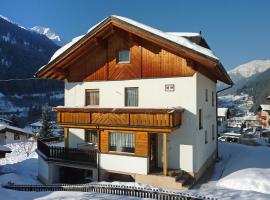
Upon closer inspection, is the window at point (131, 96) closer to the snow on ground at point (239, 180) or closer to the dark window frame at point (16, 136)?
the snow on ground at point (239, 180)

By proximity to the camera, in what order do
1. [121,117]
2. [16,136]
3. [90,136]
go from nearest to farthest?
[121,117], [90,136], [16,136]

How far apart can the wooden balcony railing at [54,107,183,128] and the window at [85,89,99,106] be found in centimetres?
194

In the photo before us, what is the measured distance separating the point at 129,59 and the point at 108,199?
9.31 meters

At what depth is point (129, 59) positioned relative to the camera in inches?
801

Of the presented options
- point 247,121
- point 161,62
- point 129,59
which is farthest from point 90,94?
point 247,121

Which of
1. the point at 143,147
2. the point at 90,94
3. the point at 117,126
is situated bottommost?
the point at 143,147

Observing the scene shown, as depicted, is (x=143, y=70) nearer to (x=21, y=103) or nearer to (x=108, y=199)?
(x=108, y=199)

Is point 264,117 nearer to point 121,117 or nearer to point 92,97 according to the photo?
point 92,97

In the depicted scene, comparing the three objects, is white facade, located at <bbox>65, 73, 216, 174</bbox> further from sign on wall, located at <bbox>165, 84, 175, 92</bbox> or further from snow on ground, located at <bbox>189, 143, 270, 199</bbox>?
snow on ground, located at <bbox>189, 143, 270, 199</bbox>

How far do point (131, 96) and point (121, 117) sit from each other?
7.54 ft

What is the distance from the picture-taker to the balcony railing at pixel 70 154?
2025cm

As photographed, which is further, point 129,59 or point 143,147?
point 129,59

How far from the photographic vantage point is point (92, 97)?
22.0 metres

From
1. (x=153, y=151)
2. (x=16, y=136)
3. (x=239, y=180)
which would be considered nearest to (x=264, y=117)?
(x=16, y=136)
